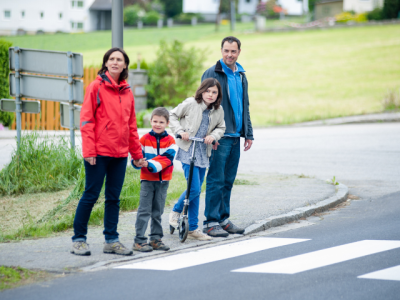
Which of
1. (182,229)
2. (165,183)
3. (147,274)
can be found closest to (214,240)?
(182,229)

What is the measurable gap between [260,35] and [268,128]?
40714 mm

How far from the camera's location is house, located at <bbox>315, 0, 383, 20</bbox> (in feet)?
259

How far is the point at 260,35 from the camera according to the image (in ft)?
193

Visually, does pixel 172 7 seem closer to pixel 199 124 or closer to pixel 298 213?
pixel 298 213

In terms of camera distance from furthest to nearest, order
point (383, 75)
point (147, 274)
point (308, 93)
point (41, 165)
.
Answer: point (383, 75)
point (308, 93)
point (41, 165)
point (147, 274)

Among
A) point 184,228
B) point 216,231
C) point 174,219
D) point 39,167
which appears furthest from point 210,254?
point 39,167

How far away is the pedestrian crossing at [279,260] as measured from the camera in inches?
199

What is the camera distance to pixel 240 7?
4085 inches

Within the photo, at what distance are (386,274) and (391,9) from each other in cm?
6118

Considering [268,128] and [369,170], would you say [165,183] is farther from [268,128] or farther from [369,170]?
[268,128]

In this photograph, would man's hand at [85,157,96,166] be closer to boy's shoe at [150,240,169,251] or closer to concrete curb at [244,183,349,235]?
boy's shoe at [150,240,169,251]

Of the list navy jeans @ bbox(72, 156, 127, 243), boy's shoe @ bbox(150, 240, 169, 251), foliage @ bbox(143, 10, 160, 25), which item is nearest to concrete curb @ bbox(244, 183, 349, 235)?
boy's shoe @ bbox(150, 240, 169, 251)

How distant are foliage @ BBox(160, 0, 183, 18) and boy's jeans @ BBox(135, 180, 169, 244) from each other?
90.5 m

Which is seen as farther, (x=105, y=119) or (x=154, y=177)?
(x=154, y=177)
